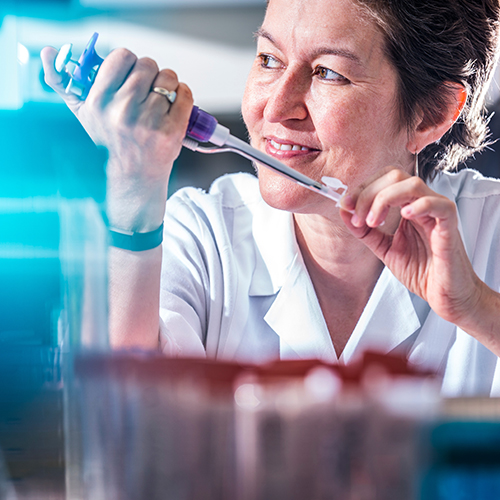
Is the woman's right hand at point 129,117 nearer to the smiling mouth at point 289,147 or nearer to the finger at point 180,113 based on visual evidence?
the finger at point 180,113

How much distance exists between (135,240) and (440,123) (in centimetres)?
65

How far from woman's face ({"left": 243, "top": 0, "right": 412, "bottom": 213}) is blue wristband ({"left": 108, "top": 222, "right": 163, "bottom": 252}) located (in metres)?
0.28

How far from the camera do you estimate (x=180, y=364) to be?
0.31 meters

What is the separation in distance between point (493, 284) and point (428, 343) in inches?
8.3

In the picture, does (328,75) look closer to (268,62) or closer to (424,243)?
(268,62)

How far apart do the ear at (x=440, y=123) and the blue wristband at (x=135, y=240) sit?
0.56 m

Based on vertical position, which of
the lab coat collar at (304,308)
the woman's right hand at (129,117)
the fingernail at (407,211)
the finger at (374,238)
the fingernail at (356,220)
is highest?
the woman's right hand at (129,117)

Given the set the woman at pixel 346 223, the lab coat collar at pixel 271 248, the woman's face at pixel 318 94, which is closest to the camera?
the woman at pixel 346 223

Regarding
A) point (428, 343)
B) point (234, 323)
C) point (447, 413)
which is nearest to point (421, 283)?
point (428, 343)

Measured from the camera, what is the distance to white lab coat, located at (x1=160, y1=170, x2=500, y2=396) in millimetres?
870

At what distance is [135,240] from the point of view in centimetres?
61

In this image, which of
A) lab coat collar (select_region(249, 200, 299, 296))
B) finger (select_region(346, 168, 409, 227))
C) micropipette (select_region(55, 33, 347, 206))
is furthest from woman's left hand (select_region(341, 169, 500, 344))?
lab coat collar (select_region(249, 200, 299, 296))

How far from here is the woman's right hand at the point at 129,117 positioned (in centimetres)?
50

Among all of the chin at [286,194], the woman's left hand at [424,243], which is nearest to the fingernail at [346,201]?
the woman's left hand at [424,243]
